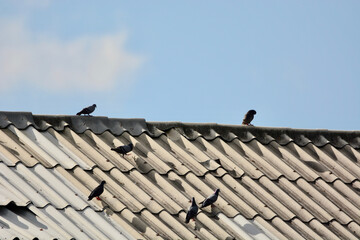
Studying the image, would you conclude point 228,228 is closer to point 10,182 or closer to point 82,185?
point 82,185

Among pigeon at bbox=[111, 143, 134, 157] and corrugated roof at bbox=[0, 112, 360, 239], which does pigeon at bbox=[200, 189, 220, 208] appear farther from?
pigeon at bbox=[111, 143, 134, 157]

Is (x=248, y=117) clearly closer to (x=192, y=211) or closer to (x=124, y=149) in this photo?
(x=124, y=149)

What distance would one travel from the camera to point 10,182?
30.9 ft

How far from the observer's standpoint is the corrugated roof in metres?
9.34

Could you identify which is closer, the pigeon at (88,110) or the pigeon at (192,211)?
the pigeon at (192,211)

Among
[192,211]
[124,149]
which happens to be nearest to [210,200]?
[192,211]

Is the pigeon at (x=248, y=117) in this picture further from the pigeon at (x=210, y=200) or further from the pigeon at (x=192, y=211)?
the pigeon at (x=192, y=211)

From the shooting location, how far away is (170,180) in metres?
10.7

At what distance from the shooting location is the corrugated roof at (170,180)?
9336mm

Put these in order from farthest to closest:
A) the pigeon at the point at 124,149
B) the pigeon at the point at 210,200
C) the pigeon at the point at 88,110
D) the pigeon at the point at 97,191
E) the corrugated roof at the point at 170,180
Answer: the pigeon at the point at 88,110
the pigeon at the point at 124,149
the pigeon at the point at 210,200
the pigeon at the point at 97,191
the corrugated roof at the point at 170,180

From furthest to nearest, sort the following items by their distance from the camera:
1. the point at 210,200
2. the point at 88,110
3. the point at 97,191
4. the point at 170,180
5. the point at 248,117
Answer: the point at 248,117, the point at 88,110, the point at 170,180, the point at 210,200, the point at 97,191

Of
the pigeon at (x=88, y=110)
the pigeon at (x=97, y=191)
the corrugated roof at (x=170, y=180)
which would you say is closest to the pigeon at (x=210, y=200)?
the corrugated roof at (x=170, y=180)

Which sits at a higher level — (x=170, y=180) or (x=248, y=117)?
(x=248, y=117)

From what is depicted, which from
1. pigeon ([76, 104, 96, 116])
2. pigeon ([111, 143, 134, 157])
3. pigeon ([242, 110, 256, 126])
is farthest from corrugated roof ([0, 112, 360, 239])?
pigeon ([242, 110, 256, 126])
